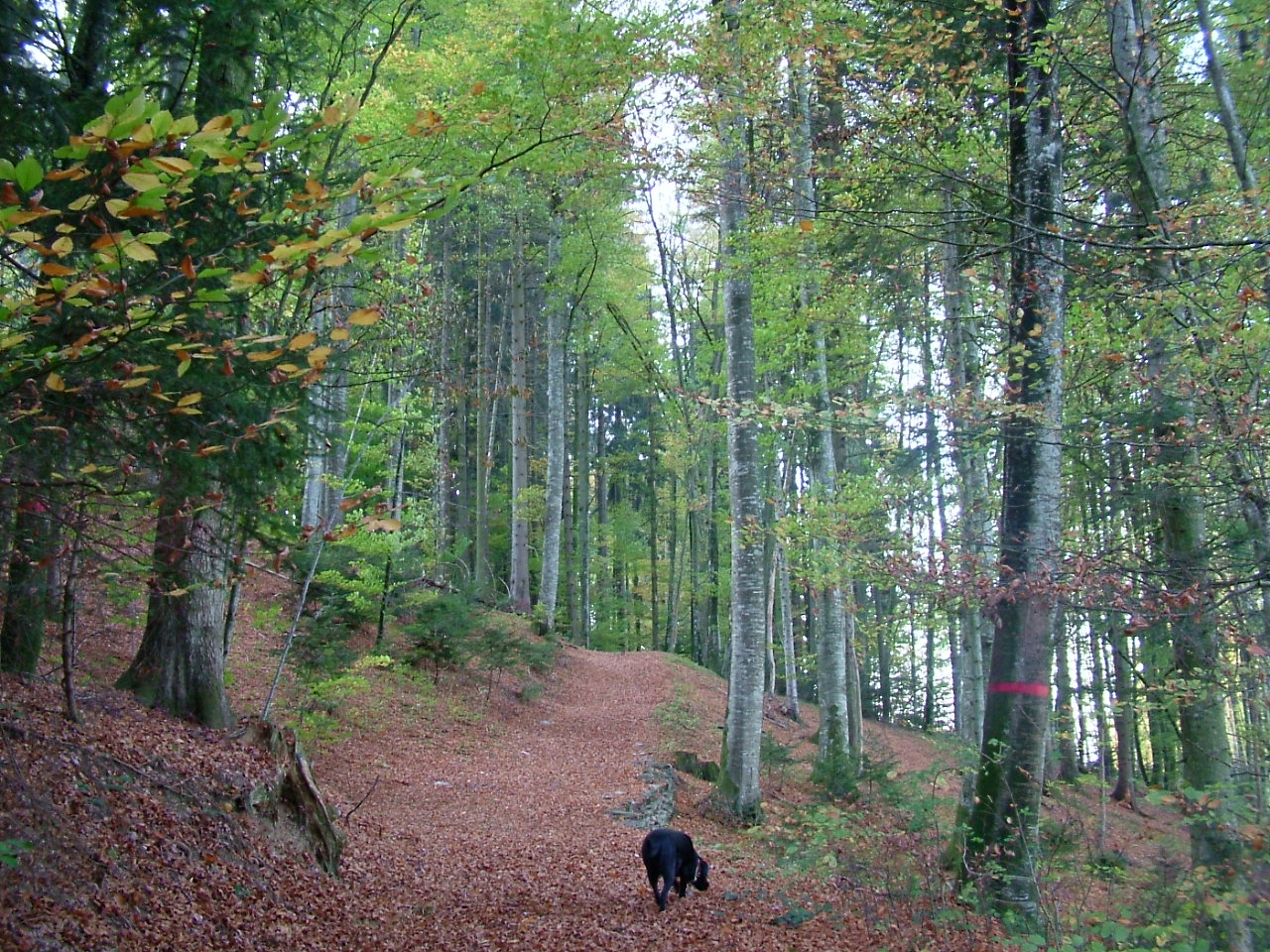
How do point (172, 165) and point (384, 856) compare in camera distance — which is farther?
point (384, 856)

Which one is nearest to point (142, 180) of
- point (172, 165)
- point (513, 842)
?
point (172, 165)

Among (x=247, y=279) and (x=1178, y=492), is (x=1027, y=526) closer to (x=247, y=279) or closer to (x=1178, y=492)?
(x=1178, y=492)

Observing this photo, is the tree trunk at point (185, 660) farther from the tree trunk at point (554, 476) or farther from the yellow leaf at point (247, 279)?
the tree trunk at point (554, 476)

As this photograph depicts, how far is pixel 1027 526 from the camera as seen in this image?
6113 millimetres

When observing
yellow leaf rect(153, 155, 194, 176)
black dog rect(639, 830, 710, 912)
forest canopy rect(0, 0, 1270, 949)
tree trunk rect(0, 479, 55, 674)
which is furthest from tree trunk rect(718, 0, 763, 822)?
yellow leaf rect(153, 155, 194, 176)

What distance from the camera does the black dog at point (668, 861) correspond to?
6270 millimetres

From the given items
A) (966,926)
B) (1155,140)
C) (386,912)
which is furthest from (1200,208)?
(386,912)

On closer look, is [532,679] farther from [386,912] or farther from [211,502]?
[211,502]

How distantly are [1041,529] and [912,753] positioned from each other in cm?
1883

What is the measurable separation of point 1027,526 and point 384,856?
Result: 5917 millimetres

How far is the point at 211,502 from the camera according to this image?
11.6 ft

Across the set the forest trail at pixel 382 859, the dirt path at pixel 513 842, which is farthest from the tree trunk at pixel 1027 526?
the dirt path at pixel 513 842

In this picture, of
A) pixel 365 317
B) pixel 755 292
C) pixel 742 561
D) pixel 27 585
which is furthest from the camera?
pixel 755 292

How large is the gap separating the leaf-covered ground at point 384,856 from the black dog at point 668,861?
161mm
